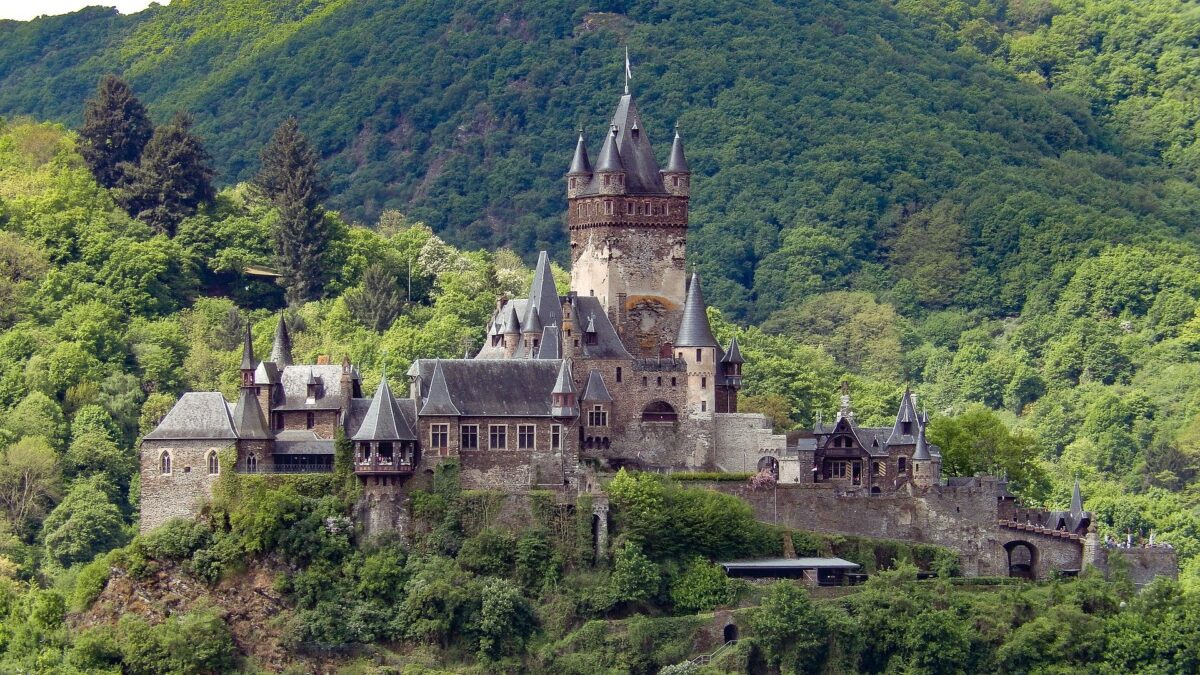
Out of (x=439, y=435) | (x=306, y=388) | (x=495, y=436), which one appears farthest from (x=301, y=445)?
(x=495, y=436)

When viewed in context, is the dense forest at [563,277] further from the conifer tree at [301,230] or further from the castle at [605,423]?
the castle at [605,423]

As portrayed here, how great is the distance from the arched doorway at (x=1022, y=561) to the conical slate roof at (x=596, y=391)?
13.3 meters

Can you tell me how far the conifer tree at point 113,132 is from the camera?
117312 millimetres

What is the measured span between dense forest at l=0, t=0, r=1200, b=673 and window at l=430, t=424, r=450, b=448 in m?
1.43

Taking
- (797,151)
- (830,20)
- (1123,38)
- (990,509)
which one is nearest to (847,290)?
(797,151)

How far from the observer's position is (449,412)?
262 feet

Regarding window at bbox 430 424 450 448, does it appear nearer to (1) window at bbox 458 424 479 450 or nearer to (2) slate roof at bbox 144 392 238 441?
(1) window at bbox 458 424 479 450

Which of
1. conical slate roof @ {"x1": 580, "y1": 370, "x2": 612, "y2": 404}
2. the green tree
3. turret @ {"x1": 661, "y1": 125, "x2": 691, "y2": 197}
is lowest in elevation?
the green tree

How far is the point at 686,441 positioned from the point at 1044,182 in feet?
256

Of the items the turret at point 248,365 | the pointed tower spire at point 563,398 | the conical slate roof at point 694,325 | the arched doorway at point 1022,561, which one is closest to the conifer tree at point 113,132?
the turret at point 248,365

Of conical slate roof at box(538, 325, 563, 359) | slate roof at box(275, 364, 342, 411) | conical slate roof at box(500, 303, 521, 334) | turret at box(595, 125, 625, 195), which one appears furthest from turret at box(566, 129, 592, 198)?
slate roof at box(275, 364, 342, 411)

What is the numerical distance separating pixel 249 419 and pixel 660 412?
41.5 ft

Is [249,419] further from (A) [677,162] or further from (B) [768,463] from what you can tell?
(A) [677,162]

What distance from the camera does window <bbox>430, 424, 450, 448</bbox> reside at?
80.1 metres
